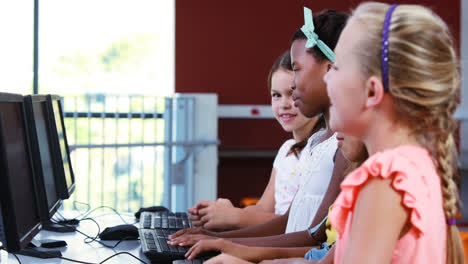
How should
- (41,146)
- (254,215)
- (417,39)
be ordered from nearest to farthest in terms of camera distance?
(417,39) → (41,146) → (254,215)

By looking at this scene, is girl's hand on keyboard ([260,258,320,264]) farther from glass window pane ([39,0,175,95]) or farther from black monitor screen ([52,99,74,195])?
glass window pane ([39,0,175,95])

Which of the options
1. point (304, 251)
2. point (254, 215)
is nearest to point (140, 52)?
point (254, 215)

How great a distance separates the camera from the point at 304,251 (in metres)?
1.45

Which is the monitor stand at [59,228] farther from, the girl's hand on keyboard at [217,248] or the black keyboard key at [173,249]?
the girl's hand on keyboard at [217,248]

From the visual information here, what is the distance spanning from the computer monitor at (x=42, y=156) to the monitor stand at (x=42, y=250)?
0.09m

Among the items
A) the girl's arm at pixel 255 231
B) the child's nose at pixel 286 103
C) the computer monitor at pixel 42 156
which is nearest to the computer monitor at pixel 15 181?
the computer monitor at pixel 42 156

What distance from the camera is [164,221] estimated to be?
1932 mm

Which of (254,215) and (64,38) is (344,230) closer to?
(254,215)

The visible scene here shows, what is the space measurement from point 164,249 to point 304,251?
1.17 feet

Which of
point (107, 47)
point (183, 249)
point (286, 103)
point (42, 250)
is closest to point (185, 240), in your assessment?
point (183, 249)

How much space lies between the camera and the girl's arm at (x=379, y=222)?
83 cm

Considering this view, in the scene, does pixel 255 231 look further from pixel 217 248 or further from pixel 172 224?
pixel 217 248

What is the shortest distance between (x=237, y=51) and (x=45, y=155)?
321 centimetres

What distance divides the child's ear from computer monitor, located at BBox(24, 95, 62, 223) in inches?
34.1
